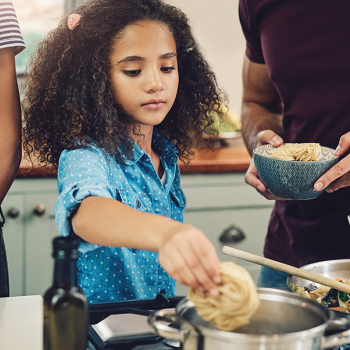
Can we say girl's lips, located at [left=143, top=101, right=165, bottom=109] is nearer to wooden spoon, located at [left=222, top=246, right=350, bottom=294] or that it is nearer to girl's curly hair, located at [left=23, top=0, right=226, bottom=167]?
girl's curly hair, located at [left=23, top=0, right=226, bottom=167]

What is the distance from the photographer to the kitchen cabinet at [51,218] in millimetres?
1818

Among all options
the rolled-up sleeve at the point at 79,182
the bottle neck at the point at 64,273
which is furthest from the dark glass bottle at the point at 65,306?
the rolled-up sleeve at the point at 79,182

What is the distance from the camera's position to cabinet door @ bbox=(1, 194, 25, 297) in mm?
1799

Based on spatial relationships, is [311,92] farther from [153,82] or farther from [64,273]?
[64,273]

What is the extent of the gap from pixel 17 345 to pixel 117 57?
2.03 feet

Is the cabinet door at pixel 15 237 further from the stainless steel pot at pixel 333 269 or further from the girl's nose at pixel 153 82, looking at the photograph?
the stainless steel pot at pixel 333 269

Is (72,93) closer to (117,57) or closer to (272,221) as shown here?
(117,57)

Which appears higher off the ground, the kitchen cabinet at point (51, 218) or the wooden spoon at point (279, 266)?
the wooden spoon at point (279, 266)

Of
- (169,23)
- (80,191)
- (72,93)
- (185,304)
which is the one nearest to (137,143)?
(72,93)

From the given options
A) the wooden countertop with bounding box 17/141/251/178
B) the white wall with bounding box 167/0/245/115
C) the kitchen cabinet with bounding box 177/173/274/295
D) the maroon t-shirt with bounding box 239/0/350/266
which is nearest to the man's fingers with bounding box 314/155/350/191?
the maroon t-shirt with bounding box 239/0/350/266

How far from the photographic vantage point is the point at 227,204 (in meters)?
2.04

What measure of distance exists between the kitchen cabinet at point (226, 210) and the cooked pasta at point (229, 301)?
4.80 feet

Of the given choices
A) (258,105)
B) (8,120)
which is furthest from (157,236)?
(258,105)

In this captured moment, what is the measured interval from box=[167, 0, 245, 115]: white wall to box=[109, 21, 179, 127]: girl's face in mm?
1664
